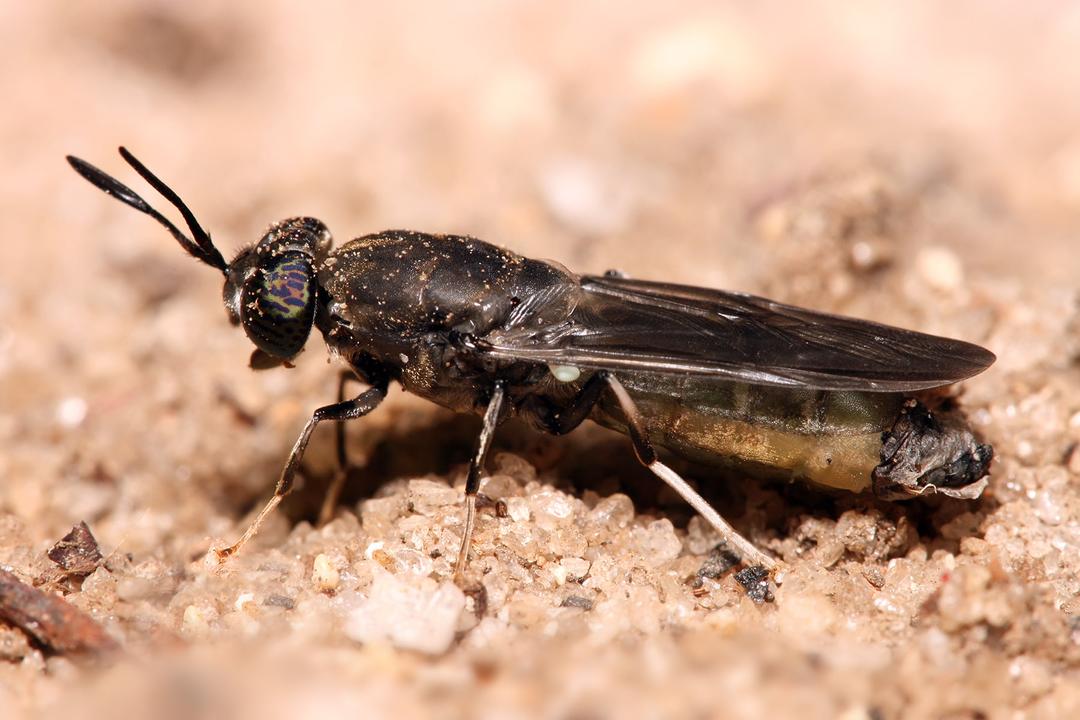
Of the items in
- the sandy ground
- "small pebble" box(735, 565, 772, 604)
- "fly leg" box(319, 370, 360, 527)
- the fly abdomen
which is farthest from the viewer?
"fly leg" box(319, 370, 360, 527)

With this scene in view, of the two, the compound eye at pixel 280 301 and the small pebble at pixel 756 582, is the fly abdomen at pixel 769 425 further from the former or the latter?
the compound eye at pixel 280 301

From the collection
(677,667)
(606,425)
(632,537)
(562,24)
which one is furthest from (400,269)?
(562,24)

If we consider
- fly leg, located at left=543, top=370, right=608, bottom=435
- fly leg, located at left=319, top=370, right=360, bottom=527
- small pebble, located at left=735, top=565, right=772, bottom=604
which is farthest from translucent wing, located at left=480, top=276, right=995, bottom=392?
fly leg, located at left=319, top=370, right=360, bottom=527

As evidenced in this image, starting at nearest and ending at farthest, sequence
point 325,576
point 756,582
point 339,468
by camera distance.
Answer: point 325,576 → point 756,582 → point 339,468

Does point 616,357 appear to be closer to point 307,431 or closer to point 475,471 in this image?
point 475,471

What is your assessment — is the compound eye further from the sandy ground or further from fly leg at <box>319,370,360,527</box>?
the sandy ground

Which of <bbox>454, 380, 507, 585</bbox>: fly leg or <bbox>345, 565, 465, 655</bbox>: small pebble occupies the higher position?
<bbox>454, 380, 507, 585</bbox>: fly leg

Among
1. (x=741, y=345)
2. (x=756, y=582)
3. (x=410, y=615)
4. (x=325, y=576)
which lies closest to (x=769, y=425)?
(x=741, y=345)
